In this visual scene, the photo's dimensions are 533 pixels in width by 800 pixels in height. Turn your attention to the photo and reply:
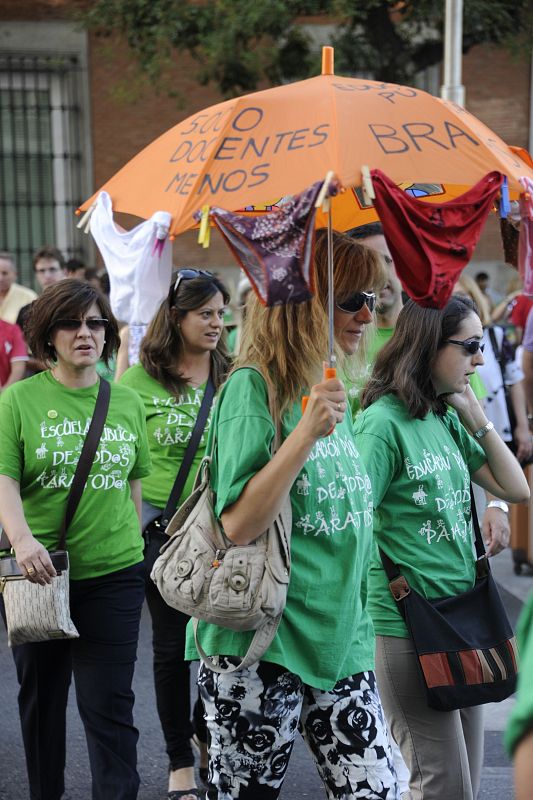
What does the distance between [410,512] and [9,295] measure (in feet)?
22.3

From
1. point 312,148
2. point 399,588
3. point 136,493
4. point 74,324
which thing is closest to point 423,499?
point 399,588

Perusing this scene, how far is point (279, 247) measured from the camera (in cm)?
272

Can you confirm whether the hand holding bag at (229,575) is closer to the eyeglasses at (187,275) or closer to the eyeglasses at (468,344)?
the eyeglasses at (468,344)

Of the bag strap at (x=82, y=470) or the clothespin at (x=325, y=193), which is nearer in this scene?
the clothespin at (x=325, y=193)

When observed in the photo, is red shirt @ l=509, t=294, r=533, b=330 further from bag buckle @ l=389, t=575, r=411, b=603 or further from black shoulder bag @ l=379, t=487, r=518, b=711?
bag buckle @ l=389, t=575, r=411, b=603

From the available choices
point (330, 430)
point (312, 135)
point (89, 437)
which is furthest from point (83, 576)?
point (312, 135)

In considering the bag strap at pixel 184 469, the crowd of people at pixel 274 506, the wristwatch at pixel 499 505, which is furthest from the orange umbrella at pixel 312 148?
the bag strap at pixel 184 469

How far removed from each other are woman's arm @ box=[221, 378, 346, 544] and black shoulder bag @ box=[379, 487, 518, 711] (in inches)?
Result: 30.6

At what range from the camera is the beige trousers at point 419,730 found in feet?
10.8

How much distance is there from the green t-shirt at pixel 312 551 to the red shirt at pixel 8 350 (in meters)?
4.98

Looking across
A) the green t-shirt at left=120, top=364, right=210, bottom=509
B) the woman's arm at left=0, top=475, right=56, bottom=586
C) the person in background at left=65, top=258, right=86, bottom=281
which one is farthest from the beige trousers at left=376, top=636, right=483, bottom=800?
the person in background at left=65, top=258, right=86, bottom=281

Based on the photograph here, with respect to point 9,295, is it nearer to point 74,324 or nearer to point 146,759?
point 146,759

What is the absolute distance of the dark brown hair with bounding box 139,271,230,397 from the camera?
4754mm

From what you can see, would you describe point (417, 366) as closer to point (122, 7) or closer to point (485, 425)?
point (485, 425)
